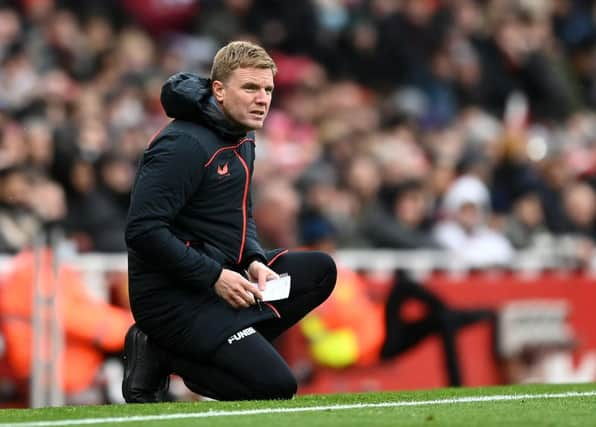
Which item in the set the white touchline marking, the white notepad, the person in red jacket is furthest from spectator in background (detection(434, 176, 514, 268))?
the white notepad

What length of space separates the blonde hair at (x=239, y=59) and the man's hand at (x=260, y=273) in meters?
0.86

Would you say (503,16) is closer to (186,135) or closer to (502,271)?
(502,271)

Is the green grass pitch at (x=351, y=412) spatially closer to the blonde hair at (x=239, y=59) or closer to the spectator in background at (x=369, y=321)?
the blonde hair at (x=239, y=59)

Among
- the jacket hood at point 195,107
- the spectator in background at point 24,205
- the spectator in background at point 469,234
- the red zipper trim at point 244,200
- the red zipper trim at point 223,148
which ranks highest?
the jacket hood at point 195,107

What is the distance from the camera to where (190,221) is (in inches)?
267

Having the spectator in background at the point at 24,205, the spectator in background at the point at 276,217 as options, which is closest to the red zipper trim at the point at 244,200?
the spectator in background at the point at 24,205

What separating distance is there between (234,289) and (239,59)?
3.40 ft

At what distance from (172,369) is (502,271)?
20.4 ft

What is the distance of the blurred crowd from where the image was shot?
36.9 ft

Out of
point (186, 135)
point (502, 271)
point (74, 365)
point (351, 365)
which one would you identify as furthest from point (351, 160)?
point (186, 135)

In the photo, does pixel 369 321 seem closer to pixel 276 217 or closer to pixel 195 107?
pixel 276 217

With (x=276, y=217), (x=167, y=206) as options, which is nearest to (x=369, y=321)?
(x=276, y=217)

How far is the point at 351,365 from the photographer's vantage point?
1162 centimetres

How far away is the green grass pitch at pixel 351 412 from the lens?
5.74m
